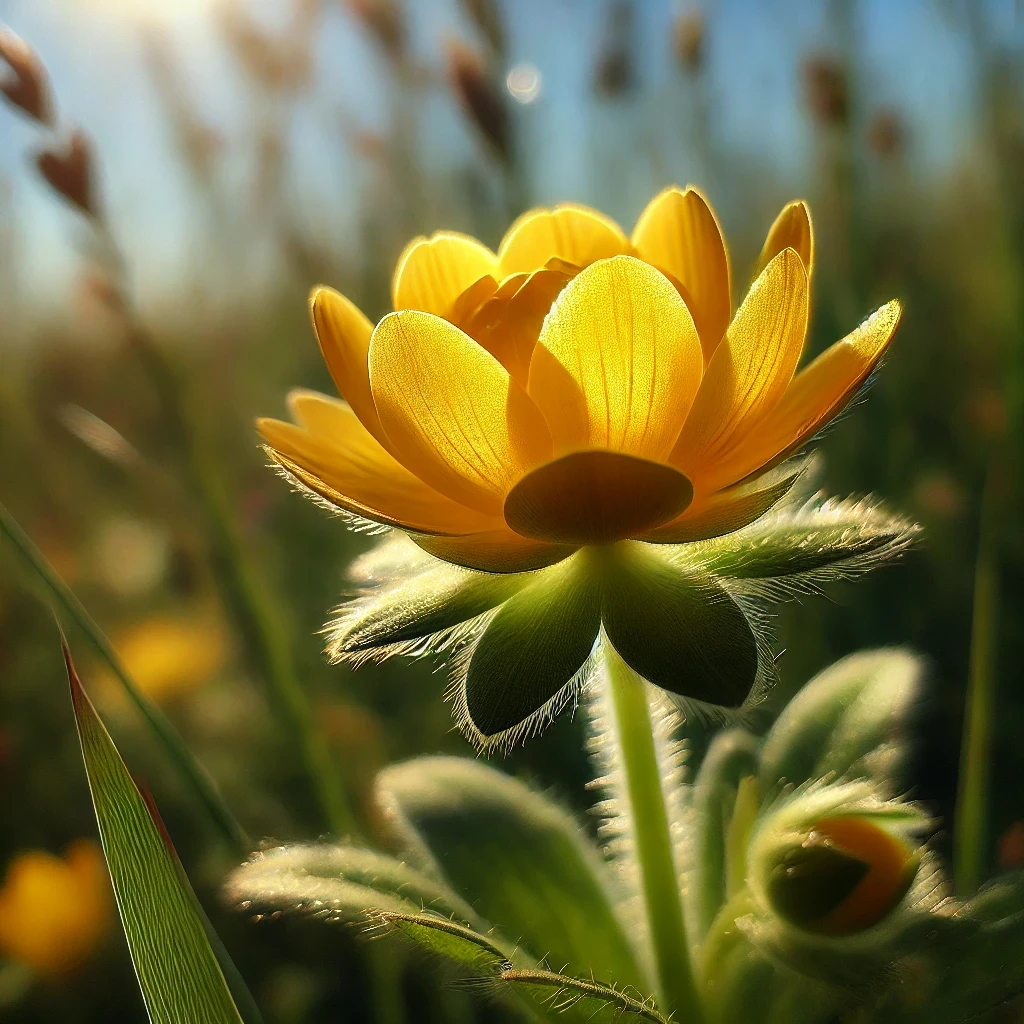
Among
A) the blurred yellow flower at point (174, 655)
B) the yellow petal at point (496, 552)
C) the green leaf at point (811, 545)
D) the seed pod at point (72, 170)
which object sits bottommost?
the blurred yellow flower at point (174, 655)

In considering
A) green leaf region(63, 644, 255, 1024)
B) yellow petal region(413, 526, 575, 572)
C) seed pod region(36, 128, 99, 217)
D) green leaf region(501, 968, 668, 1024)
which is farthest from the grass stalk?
yellow petal region(413, 526, 575, 572)

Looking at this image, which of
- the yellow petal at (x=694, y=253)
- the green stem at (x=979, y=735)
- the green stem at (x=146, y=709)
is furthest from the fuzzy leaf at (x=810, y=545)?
the green stem at (x=146, y=709)

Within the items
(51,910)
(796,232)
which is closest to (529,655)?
(796,232)

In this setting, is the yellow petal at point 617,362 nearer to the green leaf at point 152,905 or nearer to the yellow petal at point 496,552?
the yellow petal at point 496,552

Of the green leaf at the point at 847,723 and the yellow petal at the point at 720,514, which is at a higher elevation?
the yellow petal at the point at 720,514

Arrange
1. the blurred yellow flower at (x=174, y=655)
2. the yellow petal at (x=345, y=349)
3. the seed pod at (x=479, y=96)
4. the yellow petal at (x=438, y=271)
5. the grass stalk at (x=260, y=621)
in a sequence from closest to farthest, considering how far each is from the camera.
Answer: the yellow petal at (x=345, y=349) → the yellow petal at (x=438, y=271) → the grass stalk at (x=260, y=621) → the seed pod at (x=479, y=96) → the blurred yellow flower at (x=174, y=655)
